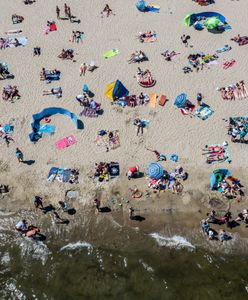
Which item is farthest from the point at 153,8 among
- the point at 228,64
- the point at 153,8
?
the point at 228,64

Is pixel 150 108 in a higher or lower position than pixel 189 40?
lower

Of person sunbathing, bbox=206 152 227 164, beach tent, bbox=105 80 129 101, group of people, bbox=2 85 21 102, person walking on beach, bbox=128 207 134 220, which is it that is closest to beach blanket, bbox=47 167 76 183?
person walking on beach, bbox=128 207 134 220

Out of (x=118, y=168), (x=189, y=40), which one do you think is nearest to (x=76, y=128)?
(x=118, y=168)

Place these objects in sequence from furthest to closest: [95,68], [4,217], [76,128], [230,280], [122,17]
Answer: [122,17] → [95,68] → [76,128] → [4,217] → [230,280]

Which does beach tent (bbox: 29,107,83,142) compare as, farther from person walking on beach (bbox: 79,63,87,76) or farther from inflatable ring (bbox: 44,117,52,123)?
person walking on beach (bbox: 79,63,87,76)

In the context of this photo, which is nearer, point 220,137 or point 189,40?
point 220,137

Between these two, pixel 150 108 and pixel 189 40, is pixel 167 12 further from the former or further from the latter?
pixel 150 108

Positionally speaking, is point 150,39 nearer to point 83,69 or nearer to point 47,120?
point 83,69
